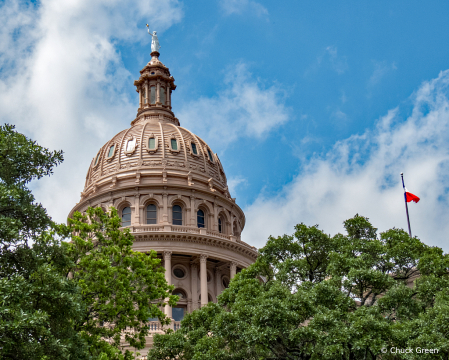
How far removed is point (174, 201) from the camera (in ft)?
191

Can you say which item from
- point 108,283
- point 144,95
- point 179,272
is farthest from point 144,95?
point 108,283

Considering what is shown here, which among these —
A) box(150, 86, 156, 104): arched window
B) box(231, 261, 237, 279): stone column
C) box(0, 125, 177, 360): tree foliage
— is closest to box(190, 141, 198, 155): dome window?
box(150, 86, 156, 104): arched window

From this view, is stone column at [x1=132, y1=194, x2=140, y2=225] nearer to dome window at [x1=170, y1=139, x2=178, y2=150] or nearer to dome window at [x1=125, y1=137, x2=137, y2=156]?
dome window at [x1=125, y1=137, x2=137, y2=156]

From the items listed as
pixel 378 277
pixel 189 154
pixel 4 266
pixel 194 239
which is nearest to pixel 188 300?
pixel 194 239

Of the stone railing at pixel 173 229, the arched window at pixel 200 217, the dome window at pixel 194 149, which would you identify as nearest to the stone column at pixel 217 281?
the stone railing at pixel 173 229

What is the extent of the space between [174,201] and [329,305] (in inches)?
1328

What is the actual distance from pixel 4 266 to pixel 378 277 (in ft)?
51.8

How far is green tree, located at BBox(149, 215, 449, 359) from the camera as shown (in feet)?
75.7

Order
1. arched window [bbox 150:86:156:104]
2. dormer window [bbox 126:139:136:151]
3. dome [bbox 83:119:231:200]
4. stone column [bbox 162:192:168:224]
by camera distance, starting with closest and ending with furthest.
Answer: stone column [bbox 162:192:168:224] → dome [bbox 83:119:231:200] → dormer window [bbox 126:139:136:151] → arched window [bbox 150:86:156:104]

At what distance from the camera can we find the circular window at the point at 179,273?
54.7m

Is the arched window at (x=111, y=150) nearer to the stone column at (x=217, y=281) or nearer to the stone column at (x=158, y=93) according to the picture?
the stone column at (x=158, y=93)

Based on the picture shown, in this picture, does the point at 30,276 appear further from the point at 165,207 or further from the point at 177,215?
the point at 177,215

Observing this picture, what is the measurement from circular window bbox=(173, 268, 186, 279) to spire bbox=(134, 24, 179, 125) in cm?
2052

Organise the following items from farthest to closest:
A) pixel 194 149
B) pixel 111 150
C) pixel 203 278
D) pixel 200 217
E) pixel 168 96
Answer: pixel 168 96
pixel 194 149
pixel 111 150
pixel 200 217
pixel 203 278
